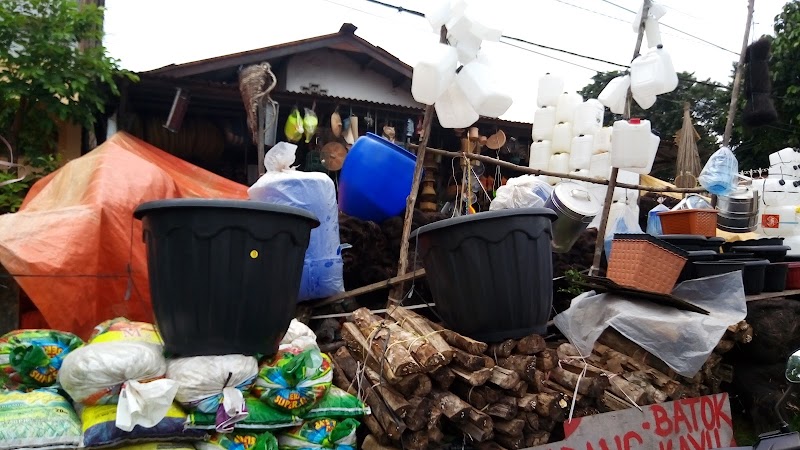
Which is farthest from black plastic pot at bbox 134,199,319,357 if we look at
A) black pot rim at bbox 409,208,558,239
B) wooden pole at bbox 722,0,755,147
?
wooden pole at bbox 722,0,755,147

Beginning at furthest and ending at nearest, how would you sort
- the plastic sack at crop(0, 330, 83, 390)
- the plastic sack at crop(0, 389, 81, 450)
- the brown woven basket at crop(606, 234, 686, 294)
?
the brown woven basket at crop(606, 234, 686, 294) < the plastic sack at crop(0, 330, 83, 390) < the plastic sack at crop(0, 389, 81, 450)

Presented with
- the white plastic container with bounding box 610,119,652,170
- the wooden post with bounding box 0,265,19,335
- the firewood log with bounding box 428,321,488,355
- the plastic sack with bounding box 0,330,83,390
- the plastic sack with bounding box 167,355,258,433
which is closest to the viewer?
the plastic sack with bounding box 167,355,258,433

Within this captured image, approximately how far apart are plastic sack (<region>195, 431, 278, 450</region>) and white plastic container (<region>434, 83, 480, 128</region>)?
8.04ft

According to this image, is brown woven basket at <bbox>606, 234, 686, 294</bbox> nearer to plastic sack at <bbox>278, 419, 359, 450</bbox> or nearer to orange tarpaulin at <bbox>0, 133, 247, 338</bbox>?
plastic sack at <bbox>278, 419, 359, 450</bbox>

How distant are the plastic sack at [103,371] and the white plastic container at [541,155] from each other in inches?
283

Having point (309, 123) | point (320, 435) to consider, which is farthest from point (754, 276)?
point (309, 123)

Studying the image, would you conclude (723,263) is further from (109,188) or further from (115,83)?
(115,83)

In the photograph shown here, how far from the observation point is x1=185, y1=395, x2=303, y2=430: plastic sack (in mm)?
2498

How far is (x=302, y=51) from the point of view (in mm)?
7879

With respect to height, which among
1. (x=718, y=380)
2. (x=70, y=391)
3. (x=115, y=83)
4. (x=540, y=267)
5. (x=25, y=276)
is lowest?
(x=718, y=380)

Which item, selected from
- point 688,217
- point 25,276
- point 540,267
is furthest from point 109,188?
point 688,217

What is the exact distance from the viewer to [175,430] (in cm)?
243

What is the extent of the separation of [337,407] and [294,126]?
4.65 m

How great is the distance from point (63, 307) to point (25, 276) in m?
0.27
